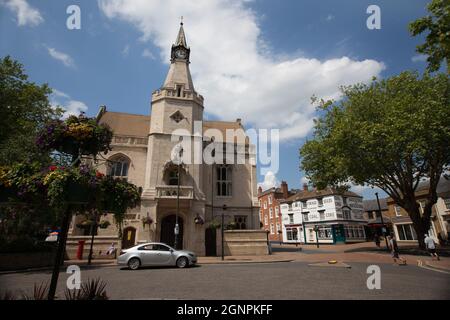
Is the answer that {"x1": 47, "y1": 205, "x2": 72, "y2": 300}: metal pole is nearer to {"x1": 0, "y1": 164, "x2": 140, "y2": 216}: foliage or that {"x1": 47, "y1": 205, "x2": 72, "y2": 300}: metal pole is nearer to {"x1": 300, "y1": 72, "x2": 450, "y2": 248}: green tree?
{"x1": 0, "y1": 164, "x2": 140, "y2": 216}: foliage

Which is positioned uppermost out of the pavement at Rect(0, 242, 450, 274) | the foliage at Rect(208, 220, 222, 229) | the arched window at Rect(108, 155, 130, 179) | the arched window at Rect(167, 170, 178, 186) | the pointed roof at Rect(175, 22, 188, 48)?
the pointed roof at Rect(175, 22, 188, 48)

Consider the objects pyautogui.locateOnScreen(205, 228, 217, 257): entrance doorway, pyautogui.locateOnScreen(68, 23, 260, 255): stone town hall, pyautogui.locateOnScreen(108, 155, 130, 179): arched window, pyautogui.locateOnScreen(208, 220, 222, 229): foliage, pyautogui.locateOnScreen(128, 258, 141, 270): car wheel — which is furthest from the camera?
pyautogui.locateOnScreen(108, 155, 130, 179): arched window

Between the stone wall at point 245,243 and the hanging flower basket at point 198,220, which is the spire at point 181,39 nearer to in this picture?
the hanging flower basket at point 198,220

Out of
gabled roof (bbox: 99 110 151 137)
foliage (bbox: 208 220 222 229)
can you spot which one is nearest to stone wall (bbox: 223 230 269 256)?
foliage (bbox: 208 220 222 229)

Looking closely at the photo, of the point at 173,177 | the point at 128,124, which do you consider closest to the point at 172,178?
the point at 173,177

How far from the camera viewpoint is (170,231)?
2198 cm

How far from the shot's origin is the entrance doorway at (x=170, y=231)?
21641mm

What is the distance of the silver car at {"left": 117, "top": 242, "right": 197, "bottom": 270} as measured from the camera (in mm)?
13633

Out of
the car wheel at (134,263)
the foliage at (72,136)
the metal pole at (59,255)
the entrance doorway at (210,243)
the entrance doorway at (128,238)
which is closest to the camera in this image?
the metal pole at (59,255)

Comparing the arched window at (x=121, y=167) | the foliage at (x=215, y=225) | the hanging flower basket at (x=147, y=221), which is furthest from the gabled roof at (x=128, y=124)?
the foliage at (x=215, y=225)

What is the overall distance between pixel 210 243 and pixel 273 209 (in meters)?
37.0

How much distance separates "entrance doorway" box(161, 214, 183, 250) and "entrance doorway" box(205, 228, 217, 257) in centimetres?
252

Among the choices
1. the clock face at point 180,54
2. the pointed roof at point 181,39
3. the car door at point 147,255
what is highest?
the pointed roof at point 181,39
